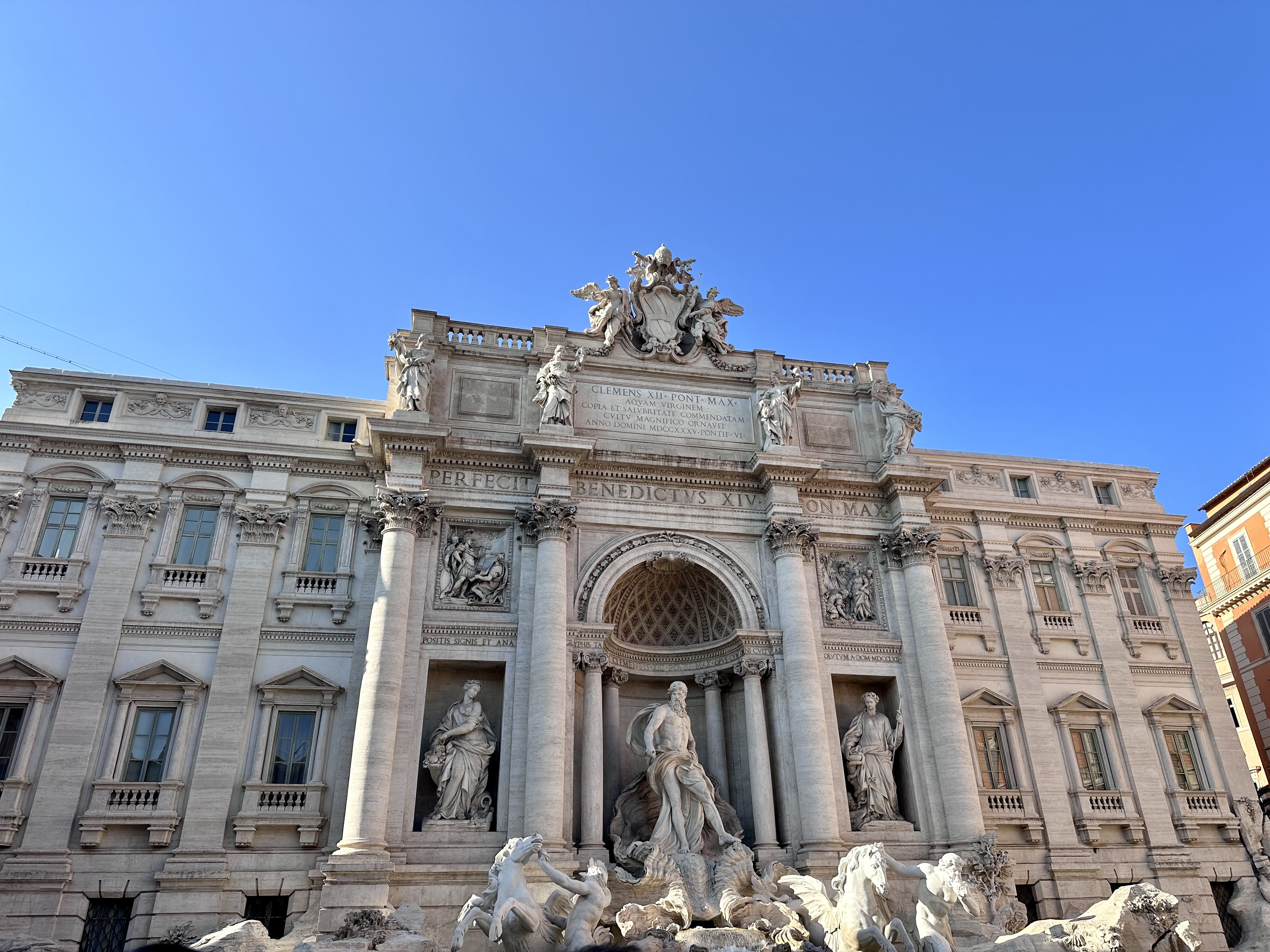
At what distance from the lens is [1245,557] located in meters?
32.6

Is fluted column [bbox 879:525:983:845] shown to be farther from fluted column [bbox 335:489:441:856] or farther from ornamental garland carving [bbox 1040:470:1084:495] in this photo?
fluted column [bbox 335:489:441:856]

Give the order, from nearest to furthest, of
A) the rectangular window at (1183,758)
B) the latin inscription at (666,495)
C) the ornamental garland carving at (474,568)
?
the ornamental garland carving at (474,568)
the latin inscription at (666,495)
the rectangular window at (1183,758)

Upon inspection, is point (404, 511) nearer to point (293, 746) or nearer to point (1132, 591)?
point (293, 746)

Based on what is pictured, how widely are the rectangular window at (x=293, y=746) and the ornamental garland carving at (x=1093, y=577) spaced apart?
21.3 metres

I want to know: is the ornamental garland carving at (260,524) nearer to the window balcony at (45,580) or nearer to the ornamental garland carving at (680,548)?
the window balcony at (45,580)

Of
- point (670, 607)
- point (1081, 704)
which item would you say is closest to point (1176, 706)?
point (1081, 704)

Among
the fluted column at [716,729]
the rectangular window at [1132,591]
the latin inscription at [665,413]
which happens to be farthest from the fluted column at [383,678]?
the rectangular window at [1132,591]

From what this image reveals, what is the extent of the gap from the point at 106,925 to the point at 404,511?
10.0 meters

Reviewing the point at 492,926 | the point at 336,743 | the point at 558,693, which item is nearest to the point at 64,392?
the point at 336,743

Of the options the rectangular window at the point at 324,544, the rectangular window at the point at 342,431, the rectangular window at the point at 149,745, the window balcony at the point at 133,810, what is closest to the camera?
the window balcony at the point at 133,810

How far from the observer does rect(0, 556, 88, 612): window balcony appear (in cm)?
2019

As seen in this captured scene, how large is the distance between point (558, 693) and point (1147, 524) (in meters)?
19.6

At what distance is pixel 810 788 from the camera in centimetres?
2019

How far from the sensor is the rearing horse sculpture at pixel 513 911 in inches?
564
